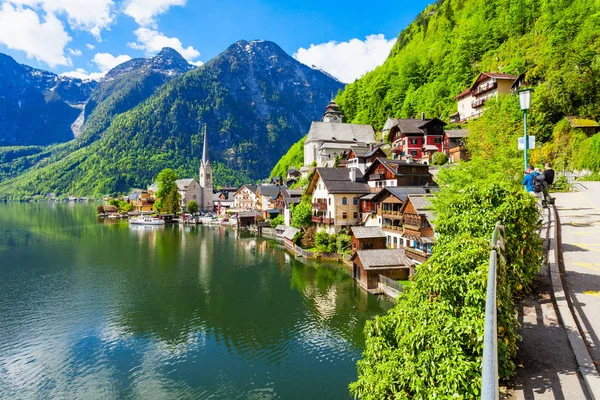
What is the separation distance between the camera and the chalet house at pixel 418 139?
62094mm

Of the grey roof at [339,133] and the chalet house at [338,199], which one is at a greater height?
the grey roof at [339,133]

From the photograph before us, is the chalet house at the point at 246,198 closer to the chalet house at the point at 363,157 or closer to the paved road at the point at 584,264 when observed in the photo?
the chalet house at the point at 363,157

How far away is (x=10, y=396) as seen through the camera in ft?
59.8

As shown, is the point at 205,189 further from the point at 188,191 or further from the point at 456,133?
the point at 456,133

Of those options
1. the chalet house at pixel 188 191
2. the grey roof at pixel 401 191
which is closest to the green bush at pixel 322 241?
the grey roof at pixel 401 191

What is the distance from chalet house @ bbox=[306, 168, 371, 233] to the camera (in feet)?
161

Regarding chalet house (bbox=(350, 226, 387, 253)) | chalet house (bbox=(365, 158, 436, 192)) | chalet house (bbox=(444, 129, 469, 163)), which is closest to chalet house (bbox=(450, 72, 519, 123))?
chalet house (bbox=(444, 129, 469, 163))

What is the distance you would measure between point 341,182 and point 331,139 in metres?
44.0

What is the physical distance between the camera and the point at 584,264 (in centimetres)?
1077

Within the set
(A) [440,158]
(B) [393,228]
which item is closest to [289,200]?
(A) [440,158]

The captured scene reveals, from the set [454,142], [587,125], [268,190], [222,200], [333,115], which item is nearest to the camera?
[587,125]

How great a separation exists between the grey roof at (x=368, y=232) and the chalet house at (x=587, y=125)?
26733mm

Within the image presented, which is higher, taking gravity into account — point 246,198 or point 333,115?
point 333,115

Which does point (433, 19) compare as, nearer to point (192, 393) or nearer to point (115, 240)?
point (115, 240)
